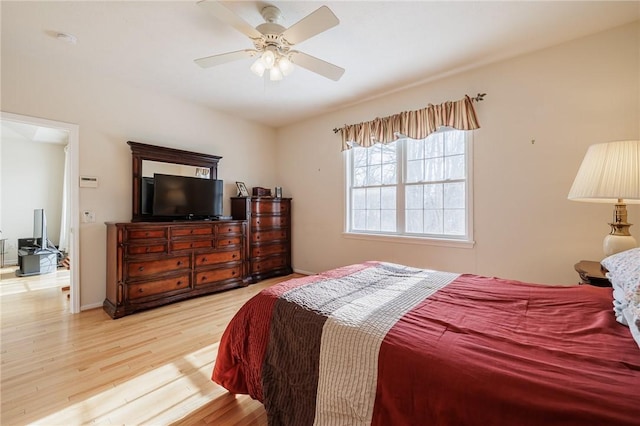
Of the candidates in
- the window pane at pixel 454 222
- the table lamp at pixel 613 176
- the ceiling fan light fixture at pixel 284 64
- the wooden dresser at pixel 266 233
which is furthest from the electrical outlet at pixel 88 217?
the table lamp at pixel 613 176

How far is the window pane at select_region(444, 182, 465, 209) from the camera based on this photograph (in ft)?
10.2

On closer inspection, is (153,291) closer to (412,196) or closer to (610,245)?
(412,196)

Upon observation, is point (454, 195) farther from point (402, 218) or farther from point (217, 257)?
point (217, 257)

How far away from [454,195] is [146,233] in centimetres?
355

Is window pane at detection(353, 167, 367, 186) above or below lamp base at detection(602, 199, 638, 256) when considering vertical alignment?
above

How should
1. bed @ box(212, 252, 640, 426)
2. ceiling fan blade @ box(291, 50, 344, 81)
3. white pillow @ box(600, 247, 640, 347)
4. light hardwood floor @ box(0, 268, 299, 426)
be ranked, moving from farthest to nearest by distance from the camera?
1. ceiling fan blade @ box(291, 50, 344, 81)
2. light hardwood floor @ box(0, 268, 299, 426)
3. white pillow @ box(600, 247, 640, 347)
4. bed @ box(212, 252, 640, 426)

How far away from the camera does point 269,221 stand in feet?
14.7

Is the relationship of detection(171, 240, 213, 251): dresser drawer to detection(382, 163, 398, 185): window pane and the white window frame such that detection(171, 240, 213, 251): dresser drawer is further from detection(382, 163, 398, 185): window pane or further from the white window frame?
detection(382, 163, 398, 185): window pane

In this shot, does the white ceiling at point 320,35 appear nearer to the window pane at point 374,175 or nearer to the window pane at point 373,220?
the window pane at point 374,175

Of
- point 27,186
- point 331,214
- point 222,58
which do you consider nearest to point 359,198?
point 331,214

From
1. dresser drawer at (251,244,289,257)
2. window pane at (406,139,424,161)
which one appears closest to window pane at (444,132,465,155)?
window pane at (406,139,424,161)

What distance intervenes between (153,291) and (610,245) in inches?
164

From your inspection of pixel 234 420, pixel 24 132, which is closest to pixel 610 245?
pixel 234 420

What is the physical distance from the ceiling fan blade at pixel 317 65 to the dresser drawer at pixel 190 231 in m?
2.33
